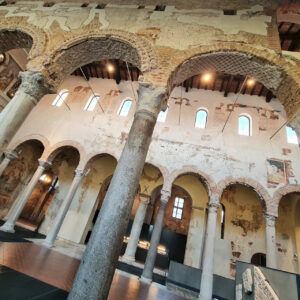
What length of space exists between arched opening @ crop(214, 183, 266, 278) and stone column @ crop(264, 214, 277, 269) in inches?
54.9

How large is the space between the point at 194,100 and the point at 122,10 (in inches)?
231

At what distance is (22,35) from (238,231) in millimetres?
12032

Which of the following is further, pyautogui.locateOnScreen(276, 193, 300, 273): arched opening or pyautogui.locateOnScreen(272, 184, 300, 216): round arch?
pyautogui.locateOnScreen(276, 193, 300, 273): arched opening

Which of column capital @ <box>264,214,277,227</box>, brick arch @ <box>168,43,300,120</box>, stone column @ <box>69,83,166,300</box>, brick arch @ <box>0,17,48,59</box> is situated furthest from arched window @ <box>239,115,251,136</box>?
brick arch @ <box>0,17,48,59</box>

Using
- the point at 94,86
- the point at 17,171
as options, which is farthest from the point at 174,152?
the point at 17,171

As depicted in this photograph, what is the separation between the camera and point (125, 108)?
1077 centimetres

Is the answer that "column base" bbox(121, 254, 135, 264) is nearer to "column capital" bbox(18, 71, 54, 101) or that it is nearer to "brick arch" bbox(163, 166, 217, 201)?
"brick arch" bbox(163, 166, 217, 201)

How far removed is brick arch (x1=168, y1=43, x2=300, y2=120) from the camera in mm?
4348

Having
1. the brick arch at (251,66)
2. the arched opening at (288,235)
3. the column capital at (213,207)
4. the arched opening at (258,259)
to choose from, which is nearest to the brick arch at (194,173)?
the column capital at (213,207)

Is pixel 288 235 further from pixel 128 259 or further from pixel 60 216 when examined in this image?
pixel 60 216

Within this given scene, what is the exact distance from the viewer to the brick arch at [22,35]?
5398mm

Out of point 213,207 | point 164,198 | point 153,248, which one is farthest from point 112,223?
point 213,207

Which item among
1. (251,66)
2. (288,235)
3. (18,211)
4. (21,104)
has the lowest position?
(18,211)

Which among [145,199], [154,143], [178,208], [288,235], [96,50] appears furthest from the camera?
[178,208]
